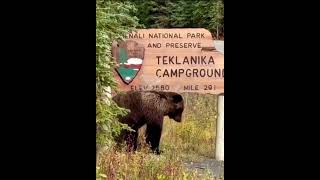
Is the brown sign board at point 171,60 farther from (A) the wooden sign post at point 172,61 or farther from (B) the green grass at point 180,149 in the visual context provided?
(B) the green grass at point 180,149

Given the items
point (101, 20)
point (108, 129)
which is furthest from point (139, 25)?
point (108, 129)

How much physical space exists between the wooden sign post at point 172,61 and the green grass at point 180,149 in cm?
11

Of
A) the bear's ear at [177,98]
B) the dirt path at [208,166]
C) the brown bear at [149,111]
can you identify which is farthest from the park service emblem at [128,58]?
the dirt path at [208,166]

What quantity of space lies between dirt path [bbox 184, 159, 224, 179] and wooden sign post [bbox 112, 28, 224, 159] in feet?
1.47

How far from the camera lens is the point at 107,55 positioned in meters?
3.03

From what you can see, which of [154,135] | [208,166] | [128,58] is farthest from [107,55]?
[208,166]

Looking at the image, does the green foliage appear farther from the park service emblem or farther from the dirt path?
the dirt path

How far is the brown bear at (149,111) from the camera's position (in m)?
3.50

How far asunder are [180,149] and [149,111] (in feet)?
1.19

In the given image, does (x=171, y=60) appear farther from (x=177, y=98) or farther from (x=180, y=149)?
(x=180, y=149)
